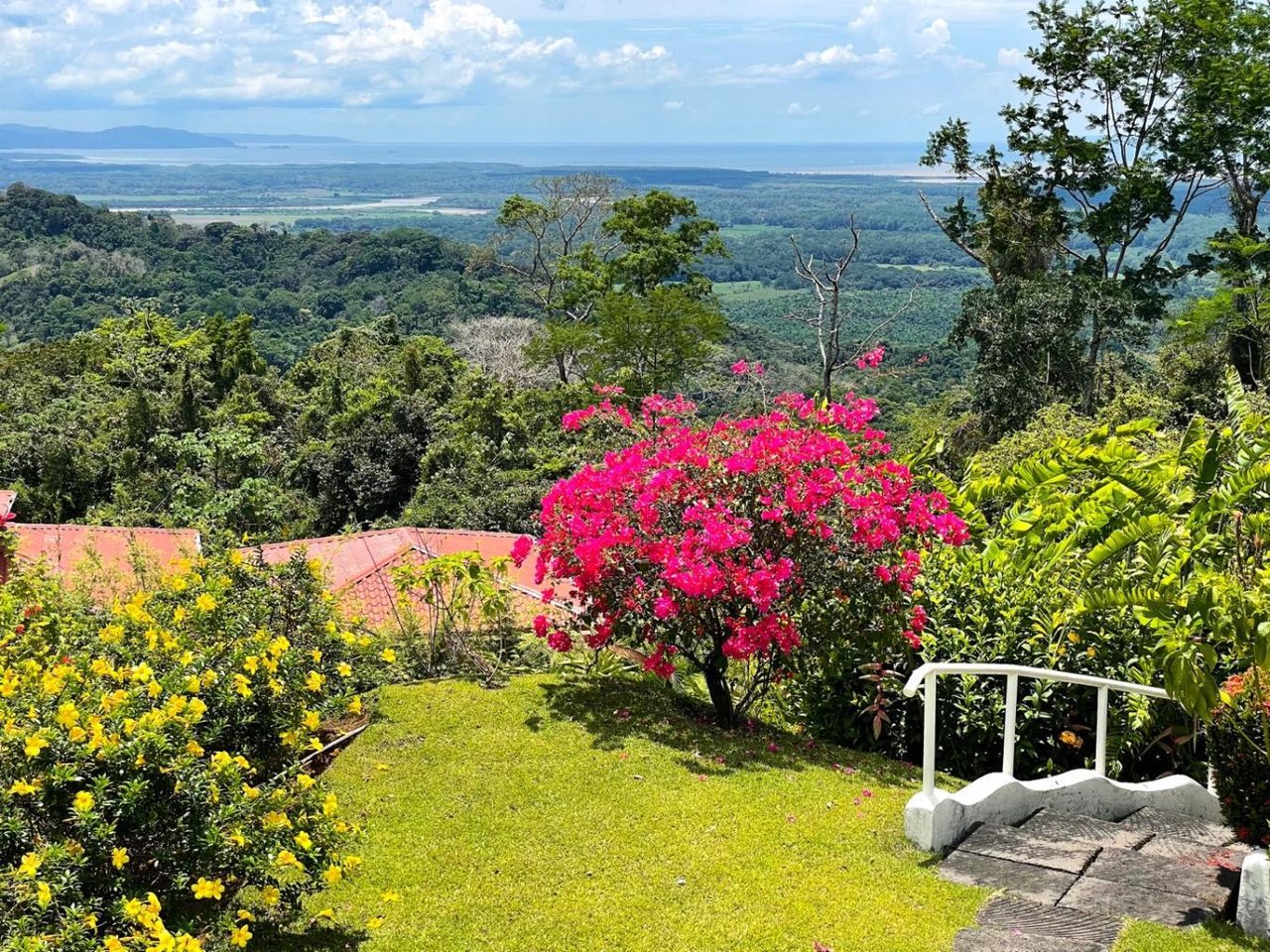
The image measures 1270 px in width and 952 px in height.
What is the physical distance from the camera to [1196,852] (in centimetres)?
554

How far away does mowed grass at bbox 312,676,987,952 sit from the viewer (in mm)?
4848

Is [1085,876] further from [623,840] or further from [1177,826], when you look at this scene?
[623,840]

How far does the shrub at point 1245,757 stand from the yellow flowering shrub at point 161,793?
12.3 ft

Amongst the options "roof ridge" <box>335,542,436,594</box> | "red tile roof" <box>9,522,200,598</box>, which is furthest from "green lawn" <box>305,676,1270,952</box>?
"red tile roof" <box>9,522,200,598</box>

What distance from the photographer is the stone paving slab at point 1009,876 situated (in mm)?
4949

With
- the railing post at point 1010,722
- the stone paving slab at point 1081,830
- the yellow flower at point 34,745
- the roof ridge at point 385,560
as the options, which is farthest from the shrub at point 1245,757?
the roof ridge at point 385,560

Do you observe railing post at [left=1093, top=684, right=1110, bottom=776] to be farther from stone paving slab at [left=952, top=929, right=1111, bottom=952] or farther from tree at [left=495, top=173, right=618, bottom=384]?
tree at [left=495, top=173, right=618, bottom=384]

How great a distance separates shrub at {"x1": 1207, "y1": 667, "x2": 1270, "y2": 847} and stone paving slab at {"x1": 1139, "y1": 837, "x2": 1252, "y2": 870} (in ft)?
1.22

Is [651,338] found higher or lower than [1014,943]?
higher

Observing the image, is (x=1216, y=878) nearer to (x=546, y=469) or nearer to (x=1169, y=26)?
(x=546, y=469)

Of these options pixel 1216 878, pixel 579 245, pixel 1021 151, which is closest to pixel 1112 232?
pixel 1021 151

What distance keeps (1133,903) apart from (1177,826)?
1.46 meters

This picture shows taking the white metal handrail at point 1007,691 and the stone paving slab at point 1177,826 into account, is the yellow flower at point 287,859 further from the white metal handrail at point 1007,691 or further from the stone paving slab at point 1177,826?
the stone paving slab at point 1177,826

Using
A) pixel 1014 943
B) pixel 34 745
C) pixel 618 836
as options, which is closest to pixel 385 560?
pixel 618 836
